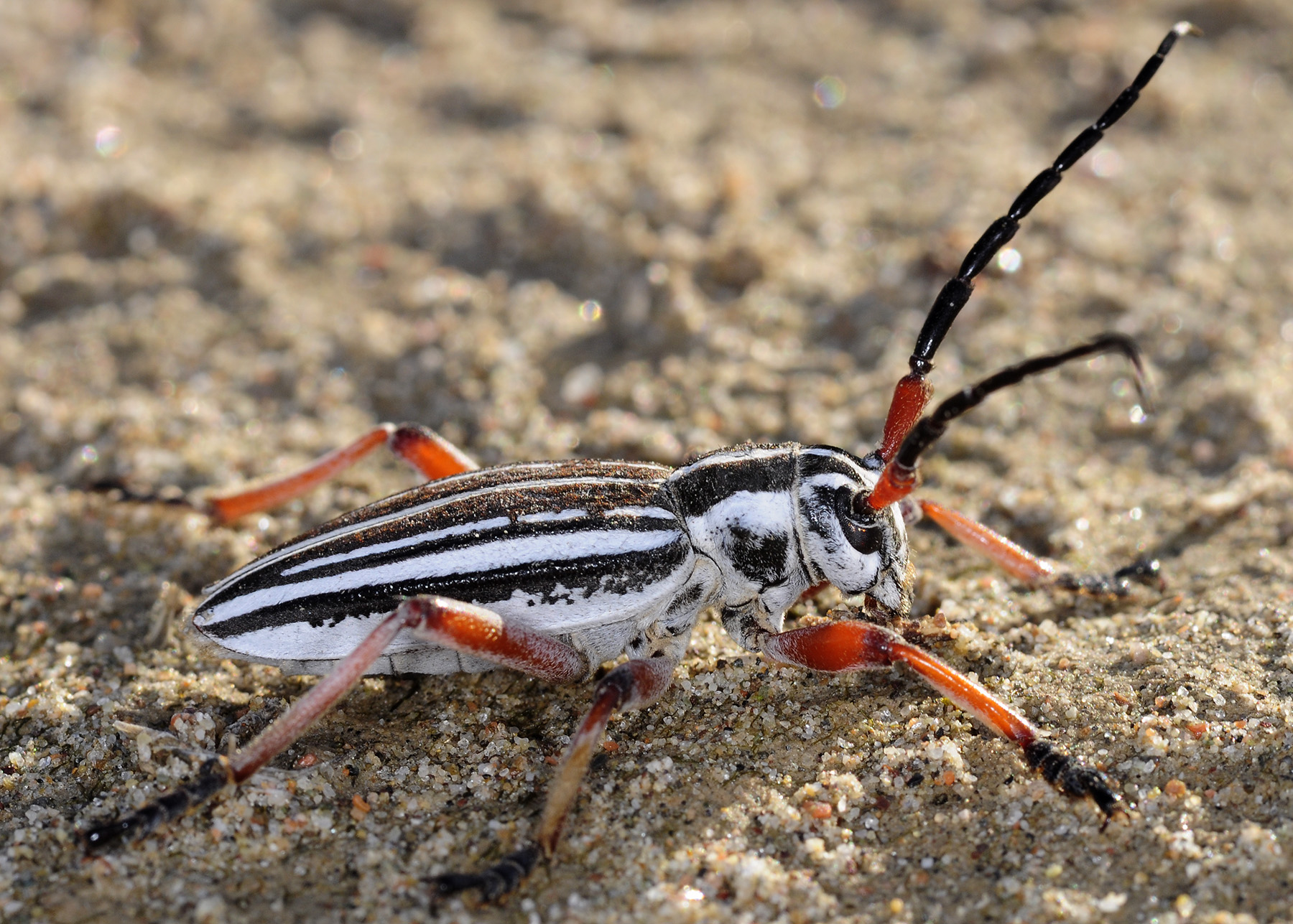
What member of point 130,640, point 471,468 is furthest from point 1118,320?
point 130,640

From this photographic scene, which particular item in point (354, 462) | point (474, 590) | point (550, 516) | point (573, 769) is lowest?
point (573, 769)

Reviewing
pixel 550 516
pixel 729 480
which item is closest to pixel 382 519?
pixel 550 516

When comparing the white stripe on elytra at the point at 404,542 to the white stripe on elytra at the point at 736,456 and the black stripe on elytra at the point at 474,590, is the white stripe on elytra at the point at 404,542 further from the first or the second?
the white stripe on elytra at the point at 736,456

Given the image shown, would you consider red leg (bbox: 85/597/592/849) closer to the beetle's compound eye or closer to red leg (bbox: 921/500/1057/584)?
the beetle's compound eye

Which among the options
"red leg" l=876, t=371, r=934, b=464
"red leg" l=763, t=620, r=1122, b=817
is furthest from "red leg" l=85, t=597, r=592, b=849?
"red leg" l=876, t=371, r=934, b=464

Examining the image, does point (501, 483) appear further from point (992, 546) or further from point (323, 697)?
point (992, 546)

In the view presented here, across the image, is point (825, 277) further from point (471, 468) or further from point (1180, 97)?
point (1180, 97)
